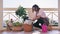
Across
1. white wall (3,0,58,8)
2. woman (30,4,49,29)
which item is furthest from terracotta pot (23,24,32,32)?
white wall (3,0,58,8)

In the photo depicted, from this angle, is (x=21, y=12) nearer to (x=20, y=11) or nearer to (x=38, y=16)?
(x=20, y=11)

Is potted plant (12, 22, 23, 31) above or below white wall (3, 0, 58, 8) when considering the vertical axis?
below

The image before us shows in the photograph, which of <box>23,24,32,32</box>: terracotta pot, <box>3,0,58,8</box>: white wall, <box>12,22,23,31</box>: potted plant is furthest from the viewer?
<box>3,0,58,8</box>: white wall

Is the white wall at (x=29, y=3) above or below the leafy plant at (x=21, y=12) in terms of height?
above

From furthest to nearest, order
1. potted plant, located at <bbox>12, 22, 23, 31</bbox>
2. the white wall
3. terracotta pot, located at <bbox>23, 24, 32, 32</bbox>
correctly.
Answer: the white wall < potted plant, located at <bbox>12, 22, 23, 31</bbox> < terracotta pot, located at <bbox>23, 24, 32, 32</bbox>

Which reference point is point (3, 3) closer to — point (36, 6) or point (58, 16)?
point (36, 6)

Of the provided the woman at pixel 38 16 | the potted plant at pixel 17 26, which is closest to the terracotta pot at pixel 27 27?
the potted plant at pixel 17 26

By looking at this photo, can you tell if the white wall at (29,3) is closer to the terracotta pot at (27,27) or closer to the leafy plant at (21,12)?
the leafy plant at (21,12)

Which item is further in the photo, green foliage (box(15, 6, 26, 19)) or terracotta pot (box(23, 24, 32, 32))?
green foliage (box(15, 6, 26, 19))

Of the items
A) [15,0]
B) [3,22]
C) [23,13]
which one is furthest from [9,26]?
[15,0]

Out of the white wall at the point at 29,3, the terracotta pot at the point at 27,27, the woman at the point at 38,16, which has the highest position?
the white wall at the point at 29,3

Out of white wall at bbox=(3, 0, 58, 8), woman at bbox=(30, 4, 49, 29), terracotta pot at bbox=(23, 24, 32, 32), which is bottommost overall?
terracotta pot at bbox=(23, 24, 32, 32)

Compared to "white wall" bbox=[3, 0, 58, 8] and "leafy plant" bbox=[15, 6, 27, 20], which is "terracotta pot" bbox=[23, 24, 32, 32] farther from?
"white wall" bbox=[3, 0, 58, 8]

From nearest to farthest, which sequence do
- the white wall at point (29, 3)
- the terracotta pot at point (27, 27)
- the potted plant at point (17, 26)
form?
the terracotta pot at point (27, 27)
the potted plant at point (17, 26)
the white wall at point (29, 3)
